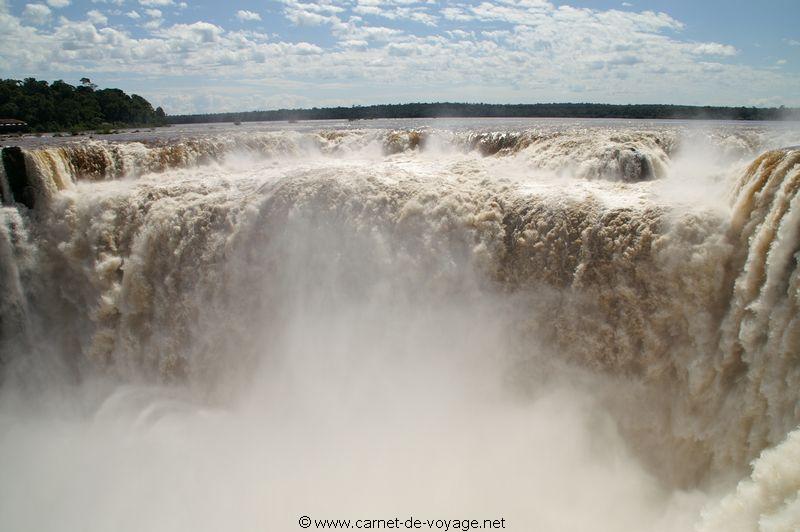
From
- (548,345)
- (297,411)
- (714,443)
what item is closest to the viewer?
(714,443)

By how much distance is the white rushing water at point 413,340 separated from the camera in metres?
6.96

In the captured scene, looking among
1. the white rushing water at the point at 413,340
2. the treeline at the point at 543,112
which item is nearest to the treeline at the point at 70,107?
the treeline at the point at 543,112

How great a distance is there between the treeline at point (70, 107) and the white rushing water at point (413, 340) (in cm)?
2602

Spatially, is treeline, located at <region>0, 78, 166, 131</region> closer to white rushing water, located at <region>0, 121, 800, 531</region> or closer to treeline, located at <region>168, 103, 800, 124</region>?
treeline, located at <region>168, 103, 800, 124</region>

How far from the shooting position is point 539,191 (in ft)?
31.9

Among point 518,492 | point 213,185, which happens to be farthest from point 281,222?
point 518,492

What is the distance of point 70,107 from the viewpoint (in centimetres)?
3675

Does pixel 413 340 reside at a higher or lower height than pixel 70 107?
lower

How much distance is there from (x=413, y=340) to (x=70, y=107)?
1422 inches

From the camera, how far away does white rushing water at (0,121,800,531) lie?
22.9 feet

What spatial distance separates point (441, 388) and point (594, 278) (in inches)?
115

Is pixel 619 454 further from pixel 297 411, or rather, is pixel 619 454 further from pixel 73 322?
pixel 73 322

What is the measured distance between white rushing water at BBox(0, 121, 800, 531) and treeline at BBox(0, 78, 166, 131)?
2602 cm

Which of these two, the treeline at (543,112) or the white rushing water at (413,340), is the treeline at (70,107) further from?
the white rushing water at (413,340)
